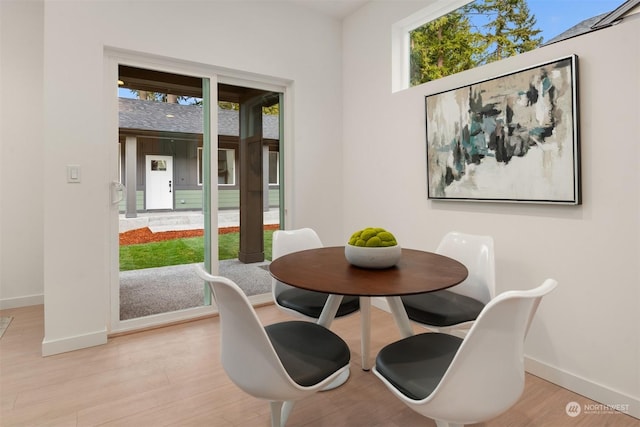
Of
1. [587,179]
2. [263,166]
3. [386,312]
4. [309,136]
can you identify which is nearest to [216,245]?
[263,166]

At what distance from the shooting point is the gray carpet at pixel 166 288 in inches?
117

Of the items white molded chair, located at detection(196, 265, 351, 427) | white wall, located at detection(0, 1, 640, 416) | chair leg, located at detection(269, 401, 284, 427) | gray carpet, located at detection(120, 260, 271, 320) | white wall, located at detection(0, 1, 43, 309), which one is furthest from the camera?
white wall, located at detection(0, 1, 43, 309)

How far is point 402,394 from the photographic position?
1233 mm

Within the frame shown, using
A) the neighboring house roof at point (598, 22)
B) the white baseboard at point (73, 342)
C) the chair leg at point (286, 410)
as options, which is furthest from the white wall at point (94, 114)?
the neighboring house roof at point (598, 22)

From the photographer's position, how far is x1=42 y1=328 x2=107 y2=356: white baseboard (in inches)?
96.9

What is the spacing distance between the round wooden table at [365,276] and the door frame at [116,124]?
1.60 meters

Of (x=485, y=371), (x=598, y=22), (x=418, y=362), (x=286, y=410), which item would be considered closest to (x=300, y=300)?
(x=286, y=410)

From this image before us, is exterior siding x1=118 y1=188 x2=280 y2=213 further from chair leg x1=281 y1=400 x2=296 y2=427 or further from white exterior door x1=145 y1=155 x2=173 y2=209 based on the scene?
chair leg x1=281 y1=400 x2=296 y2=427

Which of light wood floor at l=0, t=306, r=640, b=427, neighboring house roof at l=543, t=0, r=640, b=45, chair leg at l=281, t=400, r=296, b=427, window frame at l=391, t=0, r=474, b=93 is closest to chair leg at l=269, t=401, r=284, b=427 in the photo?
chair leg at l=281, t=400, r=296, b=427

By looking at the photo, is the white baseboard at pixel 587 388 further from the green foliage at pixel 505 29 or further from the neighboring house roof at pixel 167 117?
the neighboring house roof at pixel 167 117

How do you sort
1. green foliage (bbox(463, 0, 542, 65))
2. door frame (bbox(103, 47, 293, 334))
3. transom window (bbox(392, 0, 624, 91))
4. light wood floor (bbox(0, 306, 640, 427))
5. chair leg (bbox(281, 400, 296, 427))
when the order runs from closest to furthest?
chair leg (bbox(281, 400, 296, 427)) → light wood floor (bbox(0, 306, 640, 427)) → transom window (bbox(392, 0, 624, 91)) → green foliage (bbox(463, 0, 542, 65)) → door frame (bbox(103, 47, 293, 334))

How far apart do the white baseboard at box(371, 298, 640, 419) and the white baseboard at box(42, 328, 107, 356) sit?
3102 mm

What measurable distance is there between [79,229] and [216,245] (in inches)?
42.7

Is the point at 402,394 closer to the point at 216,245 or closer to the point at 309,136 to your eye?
the point at 216,245
